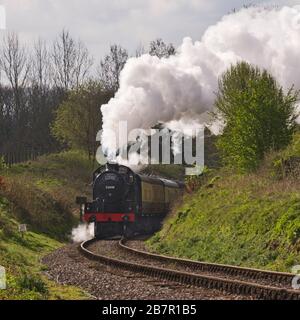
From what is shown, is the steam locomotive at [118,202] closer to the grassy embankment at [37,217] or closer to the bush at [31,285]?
the grassy embankment at [37,217]

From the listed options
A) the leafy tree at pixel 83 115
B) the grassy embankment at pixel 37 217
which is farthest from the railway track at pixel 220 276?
the leafy tree at pixel 83 115

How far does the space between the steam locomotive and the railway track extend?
31.1ft

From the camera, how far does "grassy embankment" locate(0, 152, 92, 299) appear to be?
13.7 meters

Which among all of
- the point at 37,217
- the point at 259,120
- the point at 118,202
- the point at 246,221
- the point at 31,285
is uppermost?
the point at 259,120

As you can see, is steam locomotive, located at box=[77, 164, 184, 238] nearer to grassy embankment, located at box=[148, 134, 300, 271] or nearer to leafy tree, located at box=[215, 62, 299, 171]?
grassy embankment, located at box=[148, 134, 300, 271]

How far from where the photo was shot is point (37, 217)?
108 ft

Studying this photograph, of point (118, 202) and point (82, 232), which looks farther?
point (82, 232)

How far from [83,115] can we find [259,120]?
95.9 ft

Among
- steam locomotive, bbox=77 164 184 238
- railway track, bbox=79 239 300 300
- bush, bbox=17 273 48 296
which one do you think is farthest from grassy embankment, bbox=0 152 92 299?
railway track, bbox=79 239 300 300

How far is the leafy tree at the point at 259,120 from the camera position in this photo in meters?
30.6

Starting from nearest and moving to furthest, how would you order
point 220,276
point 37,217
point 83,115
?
1. point 220,276
2. point 37,217
3. point 83,115

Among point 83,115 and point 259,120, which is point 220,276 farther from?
point 83,115

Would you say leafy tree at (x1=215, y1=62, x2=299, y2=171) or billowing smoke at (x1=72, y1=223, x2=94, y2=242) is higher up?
leafy tree at (x1=215, y1=62, x2=299, y2=171)

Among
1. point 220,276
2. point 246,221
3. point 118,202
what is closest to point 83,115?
point 118,202
